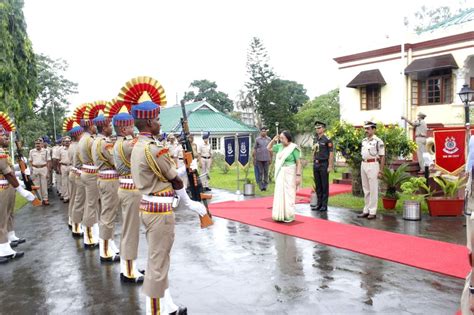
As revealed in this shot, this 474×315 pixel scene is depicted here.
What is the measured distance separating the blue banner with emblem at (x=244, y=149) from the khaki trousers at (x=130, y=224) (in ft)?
26.3

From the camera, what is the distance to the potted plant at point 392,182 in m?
8.08

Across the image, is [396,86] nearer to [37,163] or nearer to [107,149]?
[37,163]

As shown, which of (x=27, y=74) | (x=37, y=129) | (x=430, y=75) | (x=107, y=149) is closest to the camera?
(x=107, y=149)

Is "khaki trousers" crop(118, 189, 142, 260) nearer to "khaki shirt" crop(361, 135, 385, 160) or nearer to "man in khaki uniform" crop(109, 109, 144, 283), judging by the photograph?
"man in khaki uniform" crop(109, 109, 144, 283)

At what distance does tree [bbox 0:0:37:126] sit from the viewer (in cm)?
966

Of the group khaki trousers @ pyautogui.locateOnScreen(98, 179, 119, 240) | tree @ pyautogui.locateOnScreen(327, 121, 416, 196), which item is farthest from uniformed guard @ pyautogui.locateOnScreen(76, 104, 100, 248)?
tree @ pyautogui.locateOnScreen(327, 121, 416, 196)

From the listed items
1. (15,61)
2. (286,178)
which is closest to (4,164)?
(286,178)

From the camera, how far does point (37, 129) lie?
2625cm

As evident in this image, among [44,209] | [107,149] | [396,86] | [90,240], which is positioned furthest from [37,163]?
[396,86]

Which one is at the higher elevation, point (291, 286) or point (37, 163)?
point (37, 163)

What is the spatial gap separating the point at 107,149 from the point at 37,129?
23.9 m

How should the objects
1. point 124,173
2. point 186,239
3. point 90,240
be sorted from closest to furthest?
1. point 124,173
2. point 90,240
3. point 186,239

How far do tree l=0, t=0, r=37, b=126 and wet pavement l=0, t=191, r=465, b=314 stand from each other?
5033 mm

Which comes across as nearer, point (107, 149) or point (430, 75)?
point (107, 149)
